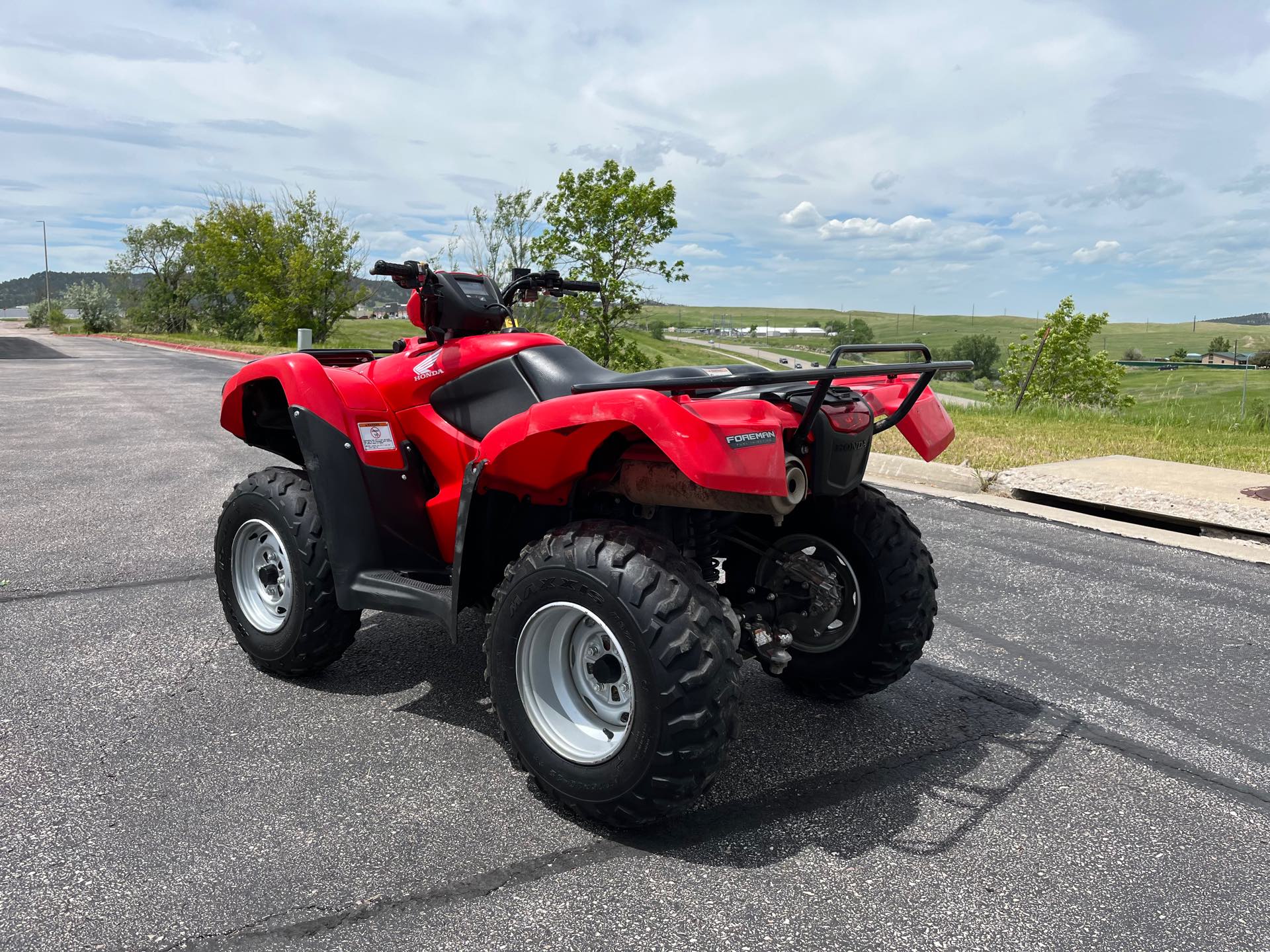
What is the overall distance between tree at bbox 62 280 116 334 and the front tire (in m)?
68.9

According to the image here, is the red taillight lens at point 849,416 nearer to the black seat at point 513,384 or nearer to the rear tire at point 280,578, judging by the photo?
the black seat at point 513,384

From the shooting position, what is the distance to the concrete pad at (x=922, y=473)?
8.44 meters

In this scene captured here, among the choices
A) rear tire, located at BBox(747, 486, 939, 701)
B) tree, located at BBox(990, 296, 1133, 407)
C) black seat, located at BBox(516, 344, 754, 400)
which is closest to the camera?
black seat, located at BBox(516, 344, 754, 400)

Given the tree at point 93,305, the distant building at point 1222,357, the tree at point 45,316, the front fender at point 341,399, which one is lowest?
the tree at point 45,316

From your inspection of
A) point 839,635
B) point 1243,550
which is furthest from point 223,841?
point 1243,550

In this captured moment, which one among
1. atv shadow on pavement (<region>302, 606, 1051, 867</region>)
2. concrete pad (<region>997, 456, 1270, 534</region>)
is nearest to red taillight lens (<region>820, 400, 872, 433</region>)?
atv shadow on pavement (<region>302, 606, 1051, 867</region>)

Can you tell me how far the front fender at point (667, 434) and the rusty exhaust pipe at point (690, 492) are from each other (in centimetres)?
11

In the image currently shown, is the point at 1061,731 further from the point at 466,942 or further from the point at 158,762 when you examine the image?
the point at 158,762

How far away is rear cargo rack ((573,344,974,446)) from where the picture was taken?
8.38 ft

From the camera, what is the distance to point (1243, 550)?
6324mm

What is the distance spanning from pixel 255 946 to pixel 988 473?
7.71 meters

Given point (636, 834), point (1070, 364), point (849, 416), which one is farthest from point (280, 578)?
point (1070, 364)

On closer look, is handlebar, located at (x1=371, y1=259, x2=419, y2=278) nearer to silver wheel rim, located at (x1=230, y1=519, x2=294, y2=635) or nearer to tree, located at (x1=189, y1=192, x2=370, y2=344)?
silver wheel rim, located at (x1=230, y1=519, x2=294, y2=635)

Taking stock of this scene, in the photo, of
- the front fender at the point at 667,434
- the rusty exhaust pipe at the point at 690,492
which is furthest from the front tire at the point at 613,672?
the front fender at the point at 667,434
